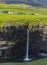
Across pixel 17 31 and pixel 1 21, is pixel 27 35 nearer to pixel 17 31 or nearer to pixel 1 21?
pixel 17 31

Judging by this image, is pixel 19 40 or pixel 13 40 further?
pixel 19 40

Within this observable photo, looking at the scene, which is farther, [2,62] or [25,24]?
[25,24]

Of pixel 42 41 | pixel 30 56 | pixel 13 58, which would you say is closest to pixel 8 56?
pixel 13 58

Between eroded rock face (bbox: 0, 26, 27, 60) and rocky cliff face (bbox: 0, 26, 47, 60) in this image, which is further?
rocky cliff face (bbox: 0, 26, 47, 60)

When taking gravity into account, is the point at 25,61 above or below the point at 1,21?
below

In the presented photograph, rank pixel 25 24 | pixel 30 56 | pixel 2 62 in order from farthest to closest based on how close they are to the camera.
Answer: pixel 25 24 < pixel 30 56 < pixel 2 62

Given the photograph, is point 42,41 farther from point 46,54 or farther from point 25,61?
point 25,61

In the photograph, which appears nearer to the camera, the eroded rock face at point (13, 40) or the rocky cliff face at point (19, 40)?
the eroded rock face at point (13, 40)

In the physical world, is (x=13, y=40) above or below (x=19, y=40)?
above

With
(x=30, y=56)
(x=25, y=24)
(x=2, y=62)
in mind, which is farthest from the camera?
(x=25, y=24)
